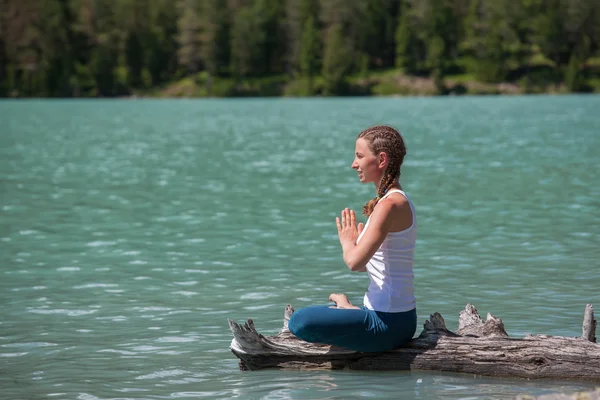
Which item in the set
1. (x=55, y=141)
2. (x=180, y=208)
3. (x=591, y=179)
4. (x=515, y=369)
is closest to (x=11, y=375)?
(x=515, y=369)

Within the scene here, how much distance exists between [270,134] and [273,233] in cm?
4505

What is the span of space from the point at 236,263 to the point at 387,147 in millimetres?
9223

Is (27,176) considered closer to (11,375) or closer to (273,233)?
(273,233)

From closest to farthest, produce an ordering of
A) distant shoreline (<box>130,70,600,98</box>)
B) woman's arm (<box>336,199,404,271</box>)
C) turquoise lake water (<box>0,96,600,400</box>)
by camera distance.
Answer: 1. woman's arm (<box>336,199,404,271</box>)
2. turquoise lake water (<box>0,96,600,400</box>)
3. distant shoreline (<box>130,70,600,98</box>)

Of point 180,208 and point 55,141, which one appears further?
point 55,141

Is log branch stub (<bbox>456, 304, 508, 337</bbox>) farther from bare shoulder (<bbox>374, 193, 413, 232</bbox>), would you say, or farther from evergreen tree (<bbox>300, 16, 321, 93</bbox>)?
evergreen tree (<bbox>300, 16, 321, 93</bbox>)

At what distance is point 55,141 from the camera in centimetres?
6259

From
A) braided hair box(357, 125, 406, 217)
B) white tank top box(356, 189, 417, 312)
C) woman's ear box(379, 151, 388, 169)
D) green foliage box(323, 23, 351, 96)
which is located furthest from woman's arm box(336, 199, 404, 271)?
green foliage box(323, 23, 351, 96)

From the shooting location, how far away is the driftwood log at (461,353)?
9.48m

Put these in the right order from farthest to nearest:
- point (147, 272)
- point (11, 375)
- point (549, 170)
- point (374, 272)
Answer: point (549, 170)
point (147, 272)
point (11, 375)
point (374, 272)

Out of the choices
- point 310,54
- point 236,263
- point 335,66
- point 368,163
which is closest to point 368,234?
point 368,163

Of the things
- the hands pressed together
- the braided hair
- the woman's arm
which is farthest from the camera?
the braided hair

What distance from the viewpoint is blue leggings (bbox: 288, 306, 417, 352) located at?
31.1 ft

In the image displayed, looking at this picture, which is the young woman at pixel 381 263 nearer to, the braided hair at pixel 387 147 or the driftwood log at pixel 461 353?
the braided hair at pixel 387 147
